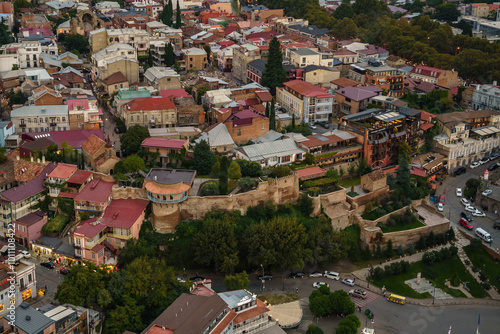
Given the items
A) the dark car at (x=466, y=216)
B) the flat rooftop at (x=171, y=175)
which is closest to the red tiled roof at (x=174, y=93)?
the flat rooftop at (x=171, y=175)

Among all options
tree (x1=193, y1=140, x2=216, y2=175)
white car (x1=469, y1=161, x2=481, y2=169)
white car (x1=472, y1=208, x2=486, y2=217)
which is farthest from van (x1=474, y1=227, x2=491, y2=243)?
tree (x1=193, y1=140, x2=216, y2=175)

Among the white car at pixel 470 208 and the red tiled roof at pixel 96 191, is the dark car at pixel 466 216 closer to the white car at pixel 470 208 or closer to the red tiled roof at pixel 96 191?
the white car at pixel 470 208

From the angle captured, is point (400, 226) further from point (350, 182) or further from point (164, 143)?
point (164, 143)

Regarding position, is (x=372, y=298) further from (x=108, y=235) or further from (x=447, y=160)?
(x=447, y=160)

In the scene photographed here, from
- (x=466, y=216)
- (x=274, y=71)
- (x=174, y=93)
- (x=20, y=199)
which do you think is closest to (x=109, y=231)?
(x=20, y=199)

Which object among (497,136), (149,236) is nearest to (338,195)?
(149,236)
